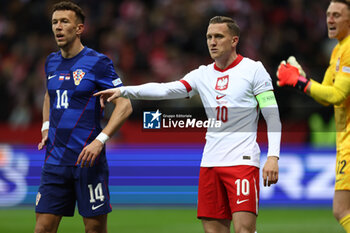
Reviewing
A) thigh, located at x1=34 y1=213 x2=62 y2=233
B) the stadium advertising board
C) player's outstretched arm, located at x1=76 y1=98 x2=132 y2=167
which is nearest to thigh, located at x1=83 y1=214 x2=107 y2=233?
thigh, located at x1=34 y1=213 x2=62 y2=233

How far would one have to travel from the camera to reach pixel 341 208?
18.9 feet

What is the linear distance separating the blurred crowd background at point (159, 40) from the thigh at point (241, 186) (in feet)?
23.4

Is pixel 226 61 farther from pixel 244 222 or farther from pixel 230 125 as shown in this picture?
pixel 244 222

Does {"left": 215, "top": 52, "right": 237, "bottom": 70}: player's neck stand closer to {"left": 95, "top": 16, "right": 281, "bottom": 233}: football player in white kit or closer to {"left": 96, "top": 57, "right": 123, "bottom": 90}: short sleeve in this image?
{"left": 95, "top": 16, "right": 281, "bottom": 233}: football player in white kit

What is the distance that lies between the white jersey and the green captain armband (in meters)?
0.04

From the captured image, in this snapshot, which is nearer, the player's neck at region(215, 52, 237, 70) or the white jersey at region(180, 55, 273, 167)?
the white jersey at region(180, 55, 273, 167)

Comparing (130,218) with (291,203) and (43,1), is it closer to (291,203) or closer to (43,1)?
(291,203)

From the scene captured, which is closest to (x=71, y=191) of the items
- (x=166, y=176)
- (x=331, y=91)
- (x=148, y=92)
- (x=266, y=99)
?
(x=148, y=92)

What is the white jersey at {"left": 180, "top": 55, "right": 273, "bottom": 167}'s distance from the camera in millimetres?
5746

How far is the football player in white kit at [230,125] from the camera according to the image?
5648 mm

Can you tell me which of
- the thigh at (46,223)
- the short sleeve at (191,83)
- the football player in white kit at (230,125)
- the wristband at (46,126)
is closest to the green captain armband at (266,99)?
the football player in white kit at (230,125)

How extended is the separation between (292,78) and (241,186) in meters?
0.98

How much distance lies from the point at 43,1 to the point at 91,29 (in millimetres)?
1846

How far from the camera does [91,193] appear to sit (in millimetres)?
5957
